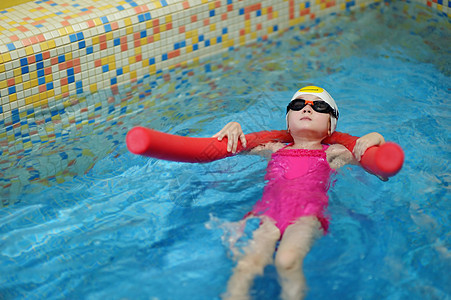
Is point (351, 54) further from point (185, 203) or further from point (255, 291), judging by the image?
point (255, 291)

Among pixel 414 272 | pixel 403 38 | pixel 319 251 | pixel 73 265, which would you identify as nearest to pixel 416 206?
pixel 414 272

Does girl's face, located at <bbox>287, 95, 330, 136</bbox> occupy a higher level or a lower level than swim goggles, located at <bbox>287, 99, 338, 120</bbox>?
lower

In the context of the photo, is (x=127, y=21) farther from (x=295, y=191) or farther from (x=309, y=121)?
(x=295, y=191)

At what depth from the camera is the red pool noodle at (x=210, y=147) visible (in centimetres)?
278

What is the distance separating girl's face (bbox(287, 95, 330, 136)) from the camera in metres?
3.45

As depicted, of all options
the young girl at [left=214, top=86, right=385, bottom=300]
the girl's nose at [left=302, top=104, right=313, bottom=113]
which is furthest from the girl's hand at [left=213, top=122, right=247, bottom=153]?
the girl's nose at [left=302, top=104, right=313, bottom=113]

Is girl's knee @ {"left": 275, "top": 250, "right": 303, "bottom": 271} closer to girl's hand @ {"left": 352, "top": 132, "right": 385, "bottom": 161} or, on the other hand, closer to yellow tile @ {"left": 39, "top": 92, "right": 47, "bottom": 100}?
girl's hand @ {"left": 352, "top": 132, "right": 385, "bottom": 161}

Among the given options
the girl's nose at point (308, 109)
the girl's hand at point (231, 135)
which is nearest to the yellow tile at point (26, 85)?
the girl's hand at point (231, 135)

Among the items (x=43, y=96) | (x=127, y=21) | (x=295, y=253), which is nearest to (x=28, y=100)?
(x=43, y=96)

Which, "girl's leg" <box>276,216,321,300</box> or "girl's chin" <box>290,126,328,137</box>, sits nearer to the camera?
"girl's leg" <box>276,216,321,300</box>

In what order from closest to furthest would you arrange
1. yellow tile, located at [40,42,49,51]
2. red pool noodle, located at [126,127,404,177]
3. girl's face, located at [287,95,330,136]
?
red pool noodle, located at [126,127,404,177]
girl's face, located at [287,95,330,136]
yellow tile, located at [40,42,49,51]

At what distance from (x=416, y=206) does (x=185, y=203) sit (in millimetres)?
1340

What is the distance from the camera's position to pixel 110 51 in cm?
488

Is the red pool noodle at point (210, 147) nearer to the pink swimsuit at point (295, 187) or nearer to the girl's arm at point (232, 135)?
the girl's arm at point (232, 135)
